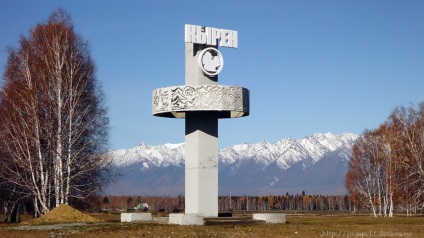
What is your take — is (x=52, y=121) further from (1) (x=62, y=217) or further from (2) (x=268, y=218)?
(2) (x=268, y=218)

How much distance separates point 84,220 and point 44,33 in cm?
1625

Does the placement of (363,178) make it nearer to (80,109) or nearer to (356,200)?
(356,200)

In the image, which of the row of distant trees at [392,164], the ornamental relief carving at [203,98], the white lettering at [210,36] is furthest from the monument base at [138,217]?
the row of distant trees at [392,164]

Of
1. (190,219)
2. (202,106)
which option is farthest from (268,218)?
(202,106)

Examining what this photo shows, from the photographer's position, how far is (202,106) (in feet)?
150

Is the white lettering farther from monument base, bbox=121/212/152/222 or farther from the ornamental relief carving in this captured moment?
monument base, bbox=121/212/152/222

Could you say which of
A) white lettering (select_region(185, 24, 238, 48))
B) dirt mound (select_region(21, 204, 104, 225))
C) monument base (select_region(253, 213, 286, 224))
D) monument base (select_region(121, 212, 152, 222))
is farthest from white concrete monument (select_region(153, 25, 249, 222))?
dirt mound (select_region(21, 204, 104, 225))

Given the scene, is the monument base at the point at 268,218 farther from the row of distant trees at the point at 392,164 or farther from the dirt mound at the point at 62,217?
the row of distant trees at the point at 392,164

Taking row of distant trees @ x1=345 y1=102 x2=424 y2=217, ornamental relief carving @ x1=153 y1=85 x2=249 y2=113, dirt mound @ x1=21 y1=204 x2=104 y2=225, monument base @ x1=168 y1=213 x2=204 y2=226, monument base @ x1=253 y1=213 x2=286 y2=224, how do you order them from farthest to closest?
row of distant trees @ x1=345 y1=102 x2=424 y2=217, ornamental relief carving @ x1=153 y1=85 x2=249 y2=113, monument base @ x1=253 y1=213 x2=286 y2=224, dirt mound @ x1=21 y1=204 x2=104 y2=225, monument base @ x1=168 y1=213 x2=204 y2=226

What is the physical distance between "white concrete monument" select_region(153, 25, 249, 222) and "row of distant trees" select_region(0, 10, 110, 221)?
24.0 ft

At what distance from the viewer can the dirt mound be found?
1743 inches

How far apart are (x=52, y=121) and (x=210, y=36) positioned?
13.7 meters

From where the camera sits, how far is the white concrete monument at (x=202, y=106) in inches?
1811

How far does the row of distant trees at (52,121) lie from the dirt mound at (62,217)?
178 inches
